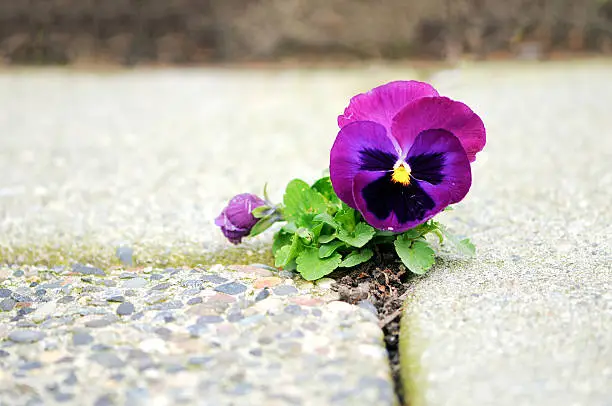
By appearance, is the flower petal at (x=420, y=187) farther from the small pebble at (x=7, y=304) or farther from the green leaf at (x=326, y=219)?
the small pebble at (x=7, y=304)

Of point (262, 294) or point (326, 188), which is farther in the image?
point (326, 188)

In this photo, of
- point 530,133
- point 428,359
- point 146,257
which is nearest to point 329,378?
point 428,359

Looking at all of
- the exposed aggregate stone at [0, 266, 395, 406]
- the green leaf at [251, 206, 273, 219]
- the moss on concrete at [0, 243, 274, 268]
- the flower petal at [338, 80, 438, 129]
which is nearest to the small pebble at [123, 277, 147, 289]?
the exposed aggregate stone at [0, 266, 395, 406]

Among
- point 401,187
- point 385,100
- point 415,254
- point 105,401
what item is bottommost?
point 105,401

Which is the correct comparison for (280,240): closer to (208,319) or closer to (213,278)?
(213,278)

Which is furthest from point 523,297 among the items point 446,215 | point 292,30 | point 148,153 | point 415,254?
point 292,30

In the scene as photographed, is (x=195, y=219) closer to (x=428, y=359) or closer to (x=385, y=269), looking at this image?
(x=385, y=269)
